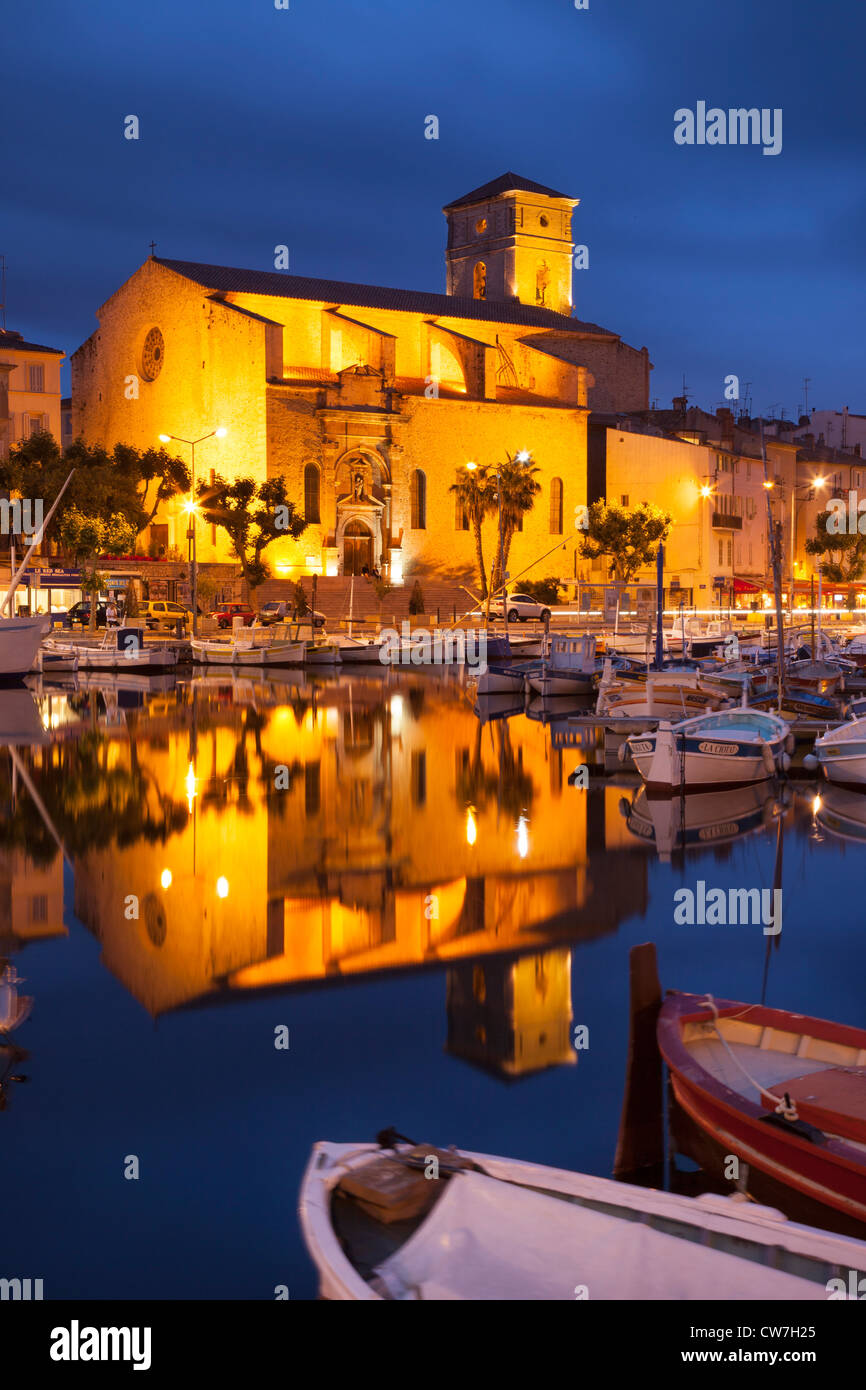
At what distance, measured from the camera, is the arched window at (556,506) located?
77.0 meters

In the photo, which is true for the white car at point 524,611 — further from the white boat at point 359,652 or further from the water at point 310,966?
the water at point 310,966

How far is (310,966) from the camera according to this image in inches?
454

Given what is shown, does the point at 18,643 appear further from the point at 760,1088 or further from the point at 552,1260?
the point at 552,1260

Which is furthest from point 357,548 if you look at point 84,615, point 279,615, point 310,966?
point 310,966

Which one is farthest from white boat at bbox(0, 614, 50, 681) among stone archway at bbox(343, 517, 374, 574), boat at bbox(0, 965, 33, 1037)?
boat at bbox(0, 965, 33, 1037)

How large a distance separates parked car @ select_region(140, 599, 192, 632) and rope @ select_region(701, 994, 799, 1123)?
49.1m

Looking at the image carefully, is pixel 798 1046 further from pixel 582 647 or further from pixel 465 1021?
A: pixel 582 647

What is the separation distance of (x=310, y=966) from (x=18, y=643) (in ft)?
108

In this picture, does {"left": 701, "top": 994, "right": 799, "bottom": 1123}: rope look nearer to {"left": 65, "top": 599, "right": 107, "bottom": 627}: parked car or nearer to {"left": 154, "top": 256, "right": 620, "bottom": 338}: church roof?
{"left": 65, "top": 599, "right": 107, "bottom": 627}: parked car

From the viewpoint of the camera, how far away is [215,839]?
56.5ft

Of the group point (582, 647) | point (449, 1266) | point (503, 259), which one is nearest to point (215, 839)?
point (449, 1266)

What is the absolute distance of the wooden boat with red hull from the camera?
238 inches

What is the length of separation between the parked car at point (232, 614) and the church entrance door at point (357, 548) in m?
9.16
